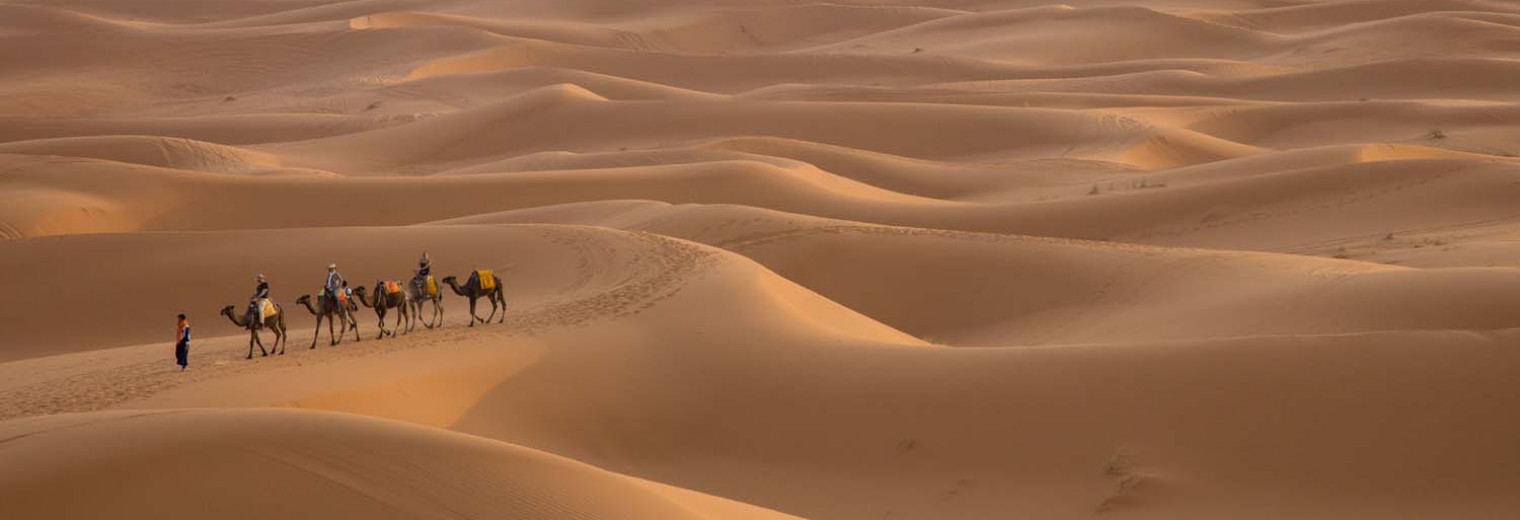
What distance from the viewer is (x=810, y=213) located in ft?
79.2

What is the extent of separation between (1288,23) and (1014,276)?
158 ft

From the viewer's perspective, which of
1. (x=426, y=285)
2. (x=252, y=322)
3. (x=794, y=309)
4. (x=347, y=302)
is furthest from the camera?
(x=794, y=309)

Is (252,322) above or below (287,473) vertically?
above

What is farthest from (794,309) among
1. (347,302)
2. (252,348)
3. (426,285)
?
(252,348)

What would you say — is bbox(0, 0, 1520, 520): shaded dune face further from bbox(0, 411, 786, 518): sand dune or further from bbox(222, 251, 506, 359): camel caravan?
bbox(222, 251, 506, 359): camel caravan

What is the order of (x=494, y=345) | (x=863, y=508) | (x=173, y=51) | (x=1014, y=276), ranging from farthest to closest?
(x=173, y=51) → (x=1014, y=276) → (x=494, y=345) → (x=863, y=508)

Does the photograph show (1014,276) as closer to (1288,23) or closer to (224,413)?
(224,413)

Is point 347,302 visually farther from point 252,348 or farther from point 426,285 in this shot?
point 252,348

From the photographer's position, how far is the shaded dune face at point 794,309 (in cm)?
855

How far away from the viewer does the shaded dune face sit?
855 cm

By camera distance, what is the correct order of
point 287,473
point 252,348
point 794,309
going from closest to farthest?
point 287,473, point 252,348, point 794,309

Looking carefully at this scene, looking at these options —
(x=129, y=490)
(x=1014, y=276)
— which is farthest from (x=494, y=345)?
(x=1014, y=276)

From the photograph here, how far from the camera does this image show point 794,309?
14.0 meters

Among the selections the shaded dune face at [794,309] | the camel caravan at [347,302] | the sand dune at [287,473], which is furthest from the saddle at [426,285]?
the sand dune at [287,473]
